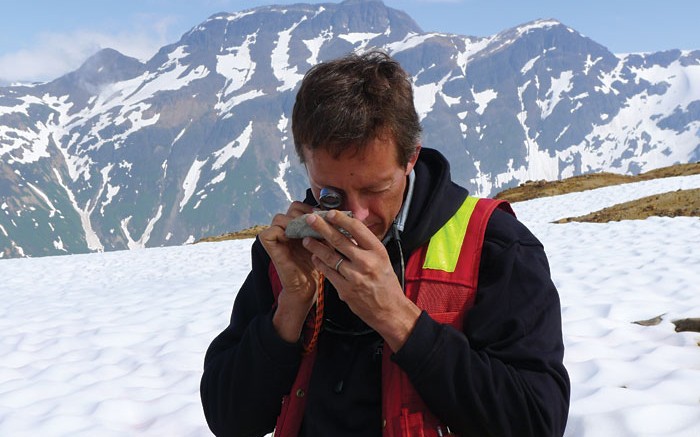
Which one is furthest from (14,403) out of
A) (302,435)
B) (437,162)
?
(437,162)

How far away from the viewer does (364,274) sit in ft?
7.72

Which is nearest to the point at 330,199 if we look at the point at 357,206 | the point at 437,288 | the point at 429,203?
the point at 357,206

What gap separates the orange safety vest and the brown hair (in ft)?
1.23

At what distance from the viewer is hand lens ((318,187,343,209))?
2.62 metres

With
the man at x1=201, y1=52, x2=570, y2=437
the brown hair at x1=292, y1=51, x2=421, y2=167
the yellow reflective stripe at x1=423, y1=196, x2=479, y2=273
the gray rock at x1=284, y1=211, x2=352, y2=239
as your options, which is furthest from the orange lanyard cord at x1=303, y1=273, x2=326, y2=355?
the brown hair at x1=292, y1=51, x2=421, y2=167

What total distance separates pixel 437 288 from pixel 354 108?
0.80 metres

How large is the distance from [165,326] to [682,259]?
26.5 feet

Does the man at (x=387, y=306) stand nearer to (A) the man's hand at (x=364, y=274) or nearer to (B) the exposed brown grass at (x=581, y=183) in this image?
(A) the man's hand at (x=364, y=274)

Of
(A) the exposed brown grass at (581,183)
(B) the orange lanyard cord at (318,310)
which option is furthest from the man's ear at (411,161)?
(A) the exposed brown grass at (581,183)

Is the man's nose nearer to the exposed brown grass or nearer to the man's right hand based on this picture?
the man's right hand

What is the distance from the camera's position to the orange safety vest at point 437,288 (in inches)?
101

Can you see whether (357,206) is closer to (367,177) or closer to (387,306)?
(367,177)

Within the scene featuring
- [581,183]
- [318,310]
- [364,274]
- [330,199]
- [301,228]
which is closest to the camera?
[364,274]

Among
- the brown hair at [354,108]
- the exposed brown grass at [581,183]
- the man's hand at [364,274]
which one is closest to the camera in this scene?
the man's hand at [364,274]
